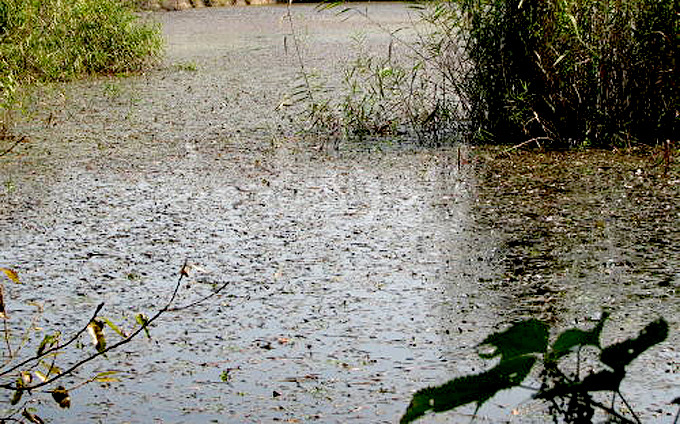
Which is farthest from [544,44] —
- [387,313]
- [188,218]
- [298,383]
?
[298,383]

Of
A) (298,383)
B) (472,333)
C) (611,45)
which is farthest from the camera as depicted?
(611,45)

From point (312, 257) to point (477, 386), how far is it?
225 cm

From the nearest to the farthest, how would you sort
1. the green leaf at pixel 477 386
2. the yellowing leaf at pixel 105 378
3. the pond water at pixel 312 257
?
the green leaf at pixel 477 386, the yellowing leaf at pixel 105 378, the pond water at pixel 312 257

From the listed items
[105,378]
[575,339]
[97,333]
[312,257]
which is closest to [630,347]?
[575,339]

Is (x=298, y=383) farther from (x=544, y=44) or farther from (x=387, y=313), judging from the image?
(x=544, y=44)

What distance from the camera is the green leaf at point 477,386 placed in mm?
781

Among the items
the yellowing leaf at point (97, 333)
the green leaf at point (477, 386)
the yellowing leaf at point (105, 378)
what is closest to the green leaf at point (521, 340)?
the green leaf at point (477, 386)

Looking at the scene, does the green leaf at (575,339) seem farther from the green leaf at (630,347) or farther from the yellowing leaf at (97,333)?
the yellowing leaf at (97,333)

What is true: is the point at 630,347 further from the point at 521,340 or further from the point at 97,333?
the point at 97,333

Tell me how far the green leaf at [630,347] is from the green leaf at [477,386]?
0.05 metres

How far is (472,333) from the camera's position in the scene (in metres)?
2.40

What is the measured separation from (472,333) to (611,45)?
197cm

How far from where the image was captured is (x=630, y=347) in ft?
2.59

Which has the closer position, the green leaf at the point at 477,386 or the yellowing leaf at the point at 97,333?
the green leaf at the point at 477,386
